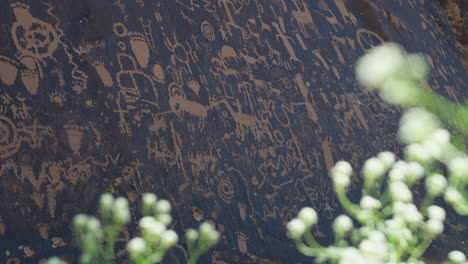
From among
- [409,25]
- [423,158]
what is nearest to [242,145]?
[423,158]

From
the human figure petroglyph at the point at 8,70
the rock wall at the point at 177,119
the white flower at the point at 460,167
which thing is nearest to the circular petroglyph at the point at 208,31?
the rock wall at the point at 177,119

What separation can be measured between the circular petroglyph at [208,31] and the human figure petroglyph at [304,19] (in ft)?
2.40

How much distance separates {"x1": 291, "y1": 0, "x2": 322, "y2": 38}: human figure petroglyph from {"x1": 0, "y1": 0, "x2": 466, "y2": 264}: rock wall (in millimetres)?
12

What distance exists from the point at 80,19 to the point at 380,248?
4.49 ft

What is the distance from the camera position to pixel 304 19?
9.73 feet

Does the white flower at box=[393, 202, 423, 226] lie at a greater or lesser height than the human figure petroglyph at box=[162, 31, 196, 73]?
lesser

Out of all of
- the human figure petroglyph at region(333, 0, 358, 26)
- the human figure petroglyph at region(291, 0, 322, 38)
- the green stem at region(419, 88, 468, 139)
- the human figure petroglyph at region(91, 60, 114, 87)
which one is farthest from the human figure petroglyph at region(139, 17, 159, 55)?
the green stem at region(419, 88, 468, 139)

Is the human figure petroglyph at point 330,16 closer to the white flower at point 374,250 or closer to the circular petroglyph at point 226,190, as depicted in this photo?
the circular petroglyph at point 226,190

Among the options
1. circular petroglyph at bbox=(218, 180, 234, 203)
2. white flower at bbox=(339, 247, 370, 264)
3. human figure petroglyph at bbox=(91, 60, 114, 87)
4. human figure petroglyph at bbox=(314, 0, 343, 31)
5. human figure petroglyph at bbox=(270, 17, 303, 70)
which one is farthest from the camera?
human figure petroglyph at bbox=(314, 0, 343, 31)

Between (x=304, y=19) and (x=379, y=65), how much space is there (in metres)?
1.64

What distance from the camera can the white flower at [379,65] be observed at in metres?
1.30

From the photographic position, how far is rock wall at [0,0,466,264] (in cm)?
150

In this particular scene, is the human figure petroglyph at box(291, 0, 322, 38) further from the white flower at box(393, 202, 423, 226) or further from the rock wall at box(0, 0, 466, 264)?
the white flower at box(393, 202, 423, 226)

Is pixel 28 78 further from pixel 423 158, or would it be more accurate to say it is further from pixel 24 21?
pixel 423 158
